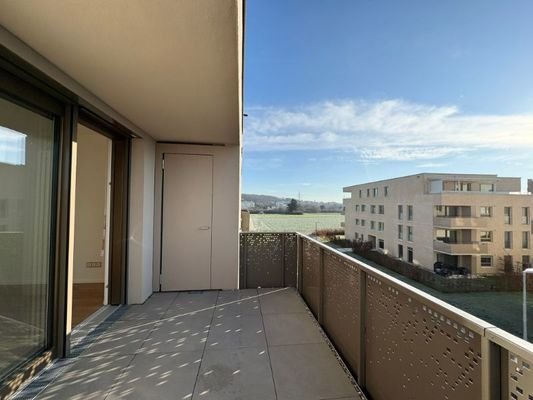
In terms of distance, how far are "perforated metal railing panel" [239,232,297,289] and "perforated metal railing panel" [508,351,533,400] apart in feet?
11.5

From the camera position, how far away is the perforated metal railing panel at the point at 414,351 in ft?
3.39

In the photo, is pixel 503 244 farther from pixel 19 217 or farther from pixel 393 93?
pixel 393 93

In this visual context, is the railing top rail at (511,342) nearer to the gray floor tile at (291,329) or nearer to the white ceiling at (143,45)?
the white ceiling at (143,45)

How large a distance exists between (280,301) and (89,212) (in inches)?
130

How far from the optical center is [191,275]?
4066 mm

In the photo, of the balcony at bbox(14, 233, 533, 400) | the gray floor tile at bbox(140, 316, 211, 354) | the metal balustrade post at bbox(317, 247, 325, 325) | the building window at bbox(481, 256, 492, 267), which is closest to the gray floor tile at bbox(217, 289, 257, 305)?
the balcony at bbox(14, 233, 533, 400)

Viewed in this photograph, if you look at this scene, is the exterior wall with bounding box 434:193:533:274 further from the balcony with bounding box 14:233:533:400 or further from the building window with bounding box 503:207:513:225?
the balcony with bounding box 14:233:533:400

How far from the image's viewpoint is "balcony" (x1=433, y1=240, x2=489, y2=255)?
3.25 metres

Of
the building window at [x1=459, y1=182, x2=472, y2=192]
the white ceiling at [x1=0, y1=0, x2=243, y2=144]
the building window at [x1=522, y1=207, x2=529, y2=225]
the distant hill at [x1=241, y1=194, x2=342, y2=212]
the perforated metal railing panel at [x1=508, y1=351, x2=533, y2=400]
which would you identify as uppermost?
the white ceiling at [x1=0, y1=0, x2=243, y2=144]

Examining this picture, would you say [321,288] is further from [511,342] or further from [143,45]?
[143,45]

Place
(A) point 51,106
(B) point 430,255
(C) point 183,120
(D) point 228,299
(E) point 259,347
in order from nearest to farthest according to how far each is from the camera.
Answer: (A) point 51,106
(E) point 259,347
(C) point 183,120
(B) point 430,255
(D) point 228,299

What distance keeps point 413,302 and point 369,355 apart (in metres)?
0.68

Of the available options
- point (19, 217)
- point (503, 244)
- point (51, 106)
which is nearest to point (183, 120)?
point (51, 106)

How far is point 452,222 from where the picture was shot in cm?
329
